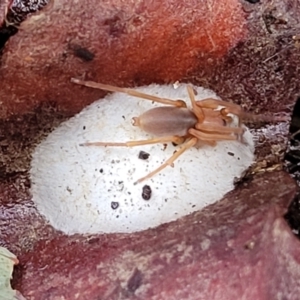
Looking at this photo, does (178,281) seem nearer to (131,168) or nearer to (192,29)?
(131,168)

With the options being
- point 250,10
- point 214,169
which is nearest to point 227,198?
point 214,169

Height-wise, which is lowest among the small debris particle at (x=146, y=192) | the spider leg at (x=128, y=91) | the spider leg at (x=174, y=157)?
the small debris particle at (x=146, y=192)

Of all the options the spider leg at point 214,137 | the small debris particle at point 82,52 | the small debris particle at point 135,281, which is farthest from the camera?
the spider leg at point 214,137

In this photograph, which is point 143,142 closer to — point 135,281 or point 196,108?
point 196,108

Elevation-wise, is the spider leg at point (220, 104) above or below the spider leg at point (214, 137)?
above

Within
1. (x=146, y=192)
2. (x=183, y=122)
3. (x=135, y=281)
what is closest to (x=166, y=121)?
(x=183, y=122)

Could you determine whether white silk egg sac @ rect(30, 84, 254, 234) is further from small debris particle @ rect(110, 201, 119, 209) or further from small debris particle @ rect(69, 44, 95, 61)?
small debris particle @ rect(69, 44, 95, 61)

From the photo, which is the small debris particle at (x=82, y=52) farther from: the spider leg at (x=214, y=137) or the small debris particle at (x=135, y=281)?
the small debris particle at (x=135, y=281)

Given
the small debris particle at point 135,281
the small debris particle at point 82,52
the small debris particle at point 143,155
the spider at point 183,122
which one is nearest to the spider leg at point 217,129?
the spider at point 183,122
